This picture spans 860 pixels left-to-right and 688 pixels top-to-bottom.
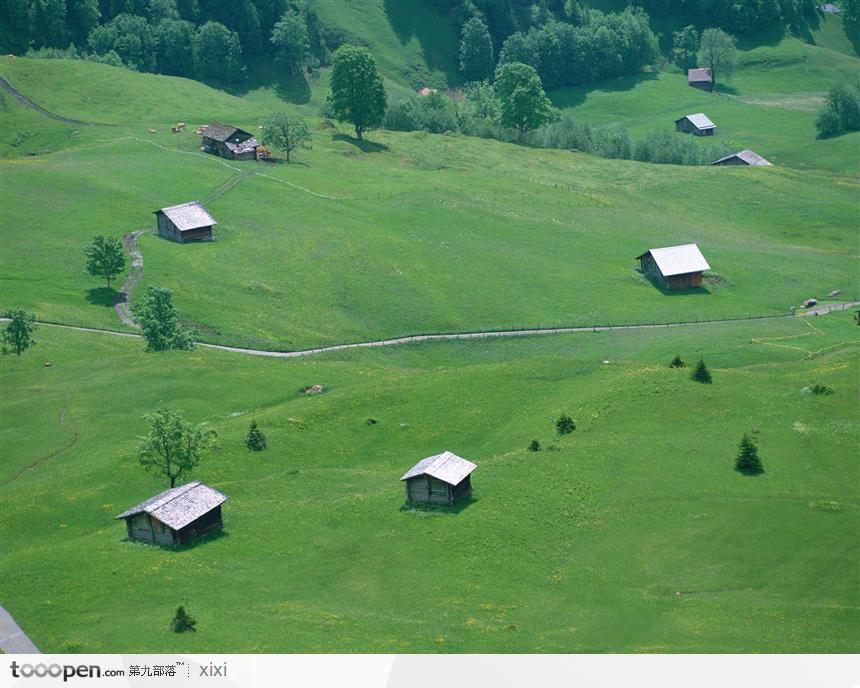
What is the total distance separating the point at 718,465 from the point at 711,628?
23025 mm

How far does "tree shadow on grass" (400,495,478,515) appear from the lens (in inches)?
3282

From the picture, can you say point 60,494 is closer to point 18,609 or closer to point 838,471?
point 18,609

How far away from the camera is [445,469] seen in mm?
84312

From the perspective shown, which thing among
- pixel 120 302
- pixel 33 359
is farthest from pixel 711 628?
pixel 120 302

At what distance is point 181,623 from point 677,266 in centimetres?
11526

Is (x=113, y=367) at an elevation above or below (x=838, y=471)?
below

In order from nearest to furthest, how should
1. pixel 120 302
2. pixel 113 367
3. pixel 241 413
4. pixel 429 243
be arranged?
pixel 241 413 < pixel 113 367 < pixel 120 302 < pixel 429 243

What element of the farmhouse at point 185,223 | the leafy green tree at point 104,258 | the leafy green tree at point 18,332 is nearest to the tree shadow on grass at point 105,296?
the leafy green tree at point 104,258

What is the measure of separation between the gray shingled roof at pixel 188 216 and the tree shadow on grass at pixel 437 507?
9194cm

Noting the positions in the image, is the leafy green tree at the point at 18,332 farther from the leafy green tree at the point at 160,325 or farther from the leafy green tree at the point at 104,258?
the leafy green tree at the point at 104,258

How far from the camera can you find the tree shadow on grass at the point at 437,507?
83375 millimetres

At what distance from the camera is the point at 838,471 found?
87.1 meters

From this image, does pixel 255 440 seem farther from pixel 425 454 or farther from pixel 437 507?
pixel 437 507

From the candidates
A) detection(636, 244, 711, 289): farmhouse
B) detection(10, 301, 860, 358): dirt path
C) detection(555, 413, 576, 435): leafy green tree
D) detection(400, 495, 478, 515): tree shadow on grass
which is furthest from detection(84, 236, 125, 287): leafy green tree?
detection(400, 495, 478, 515): tree shadow on grass
